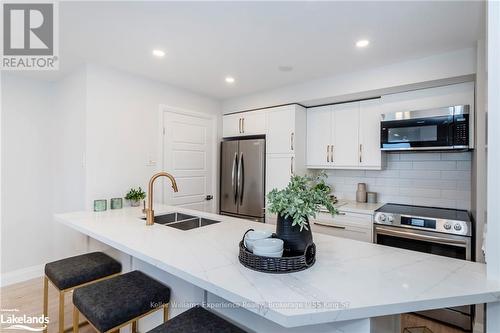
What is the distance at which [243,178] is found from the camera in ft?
11.6

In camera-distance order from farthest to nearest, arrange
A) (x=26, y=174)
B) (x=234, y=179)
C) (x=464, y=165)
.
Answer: (x=234, y=179), (x=26, y=174), (x=464, y=165)

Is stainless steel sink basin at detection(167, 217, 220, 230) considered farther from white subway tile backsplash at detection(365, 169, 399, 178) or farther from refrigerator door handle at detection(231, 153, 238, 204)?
white subway tile backsplash at detection(365, 169, 399, 178)

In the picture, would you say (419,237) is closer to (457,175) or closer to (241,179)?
(457,175)

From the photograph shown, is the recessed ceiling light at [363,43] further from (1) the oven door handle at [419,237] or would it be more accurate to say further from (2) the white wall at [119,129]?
(2) the white wall at [119,129]

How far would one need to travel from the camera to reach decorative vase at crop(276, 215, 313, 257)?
1173mm

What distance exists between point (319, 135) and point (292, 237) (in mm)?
2350

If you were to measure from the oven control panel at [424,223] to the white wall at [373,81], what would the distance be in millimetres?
1282

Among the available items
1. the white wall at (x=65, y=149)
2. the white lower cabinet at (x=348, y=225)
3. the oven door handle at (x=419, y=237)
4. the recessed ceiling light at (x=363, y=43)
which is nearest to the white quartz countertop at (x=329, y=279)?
the oven door handle at (x=419, y=237)

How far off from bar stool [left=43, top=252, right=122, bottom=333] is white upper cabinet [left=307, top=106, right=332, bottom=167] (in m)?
2.49

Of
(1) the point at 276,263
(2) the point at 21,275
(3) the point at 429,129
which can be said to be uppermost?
(3) the point at 429,129

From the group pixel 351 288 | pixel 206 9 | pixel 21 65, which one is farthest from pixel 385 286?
pixel 21 65

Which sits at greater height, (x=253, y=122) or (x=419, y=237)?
(x=253, y=122)

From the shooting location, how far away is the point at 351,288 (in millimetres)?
942

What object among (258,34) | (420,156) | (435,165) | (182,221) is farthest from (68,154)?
(435,165)
